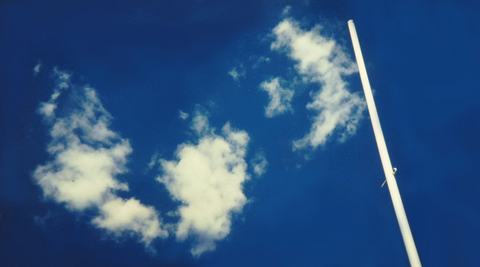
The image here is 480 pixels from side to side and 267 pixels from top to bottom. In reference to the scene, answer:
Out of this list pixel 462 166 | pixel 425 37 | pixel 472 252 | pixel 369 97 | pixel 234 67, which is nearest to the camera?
pixel 369 97

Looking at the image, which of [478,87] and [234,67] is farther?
[234,67]

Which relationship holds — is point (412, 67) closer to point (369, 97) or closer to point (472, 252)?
point (369, 97)

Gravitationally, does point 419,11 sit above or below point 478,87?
above

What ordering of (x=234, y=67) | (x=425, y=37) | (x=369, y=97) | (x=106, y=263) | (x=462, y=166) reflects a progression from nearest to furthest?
1. (x=369, y=97)
2. (x=462, y=166)
3. (x=425, y=37)
4. (x=106, y=263)
5. (x=234, y=67)

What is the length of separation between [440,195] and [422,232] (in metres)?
0.93

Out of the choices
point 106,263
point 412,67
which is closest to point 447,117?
point 412,67

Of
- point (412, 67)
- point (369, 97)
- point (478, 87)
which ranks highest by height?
point (412, 67)

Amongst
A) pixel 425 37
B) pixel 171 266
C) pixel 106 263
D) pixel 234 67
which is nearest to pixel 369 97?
pixel 425 37

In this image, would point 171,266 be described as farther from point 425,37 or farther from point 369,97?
point 425,37

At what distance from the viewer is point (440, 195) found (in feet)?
18.9

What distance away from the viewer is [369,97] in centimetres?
467

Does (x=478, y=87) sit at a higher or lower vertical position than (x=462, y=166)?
higher

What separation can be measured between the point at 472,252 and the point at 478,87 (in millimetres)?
3522

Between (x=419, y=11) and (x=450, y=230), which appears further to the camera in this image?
(x=419, y=11)
